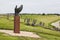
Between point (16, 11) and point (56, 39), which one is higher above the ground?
point (16, 11)

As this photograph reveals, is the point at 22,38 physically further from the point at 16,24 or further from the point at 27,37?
the point at 16,24

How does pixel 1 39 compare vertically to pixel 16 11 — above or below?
below

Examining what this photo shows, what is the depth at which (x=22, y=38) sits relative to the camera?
A: 32.0 meters

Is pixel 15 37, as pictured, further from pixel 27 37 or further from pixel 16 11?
pixel 16 11

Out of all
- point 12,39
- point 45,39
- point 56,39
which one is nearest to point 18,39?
point 12,39

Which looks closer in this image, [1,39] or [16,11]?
[1,39]

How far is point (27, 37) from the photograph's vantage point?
33.0 metres

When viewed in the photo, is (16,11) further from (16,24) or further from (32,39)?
(32,39)

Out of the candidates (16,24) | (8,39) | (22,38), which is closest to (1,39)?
(8,39)

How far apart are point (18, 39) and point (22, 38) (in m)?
Answer: 1.02

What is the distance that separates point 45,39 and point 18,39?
427 cm

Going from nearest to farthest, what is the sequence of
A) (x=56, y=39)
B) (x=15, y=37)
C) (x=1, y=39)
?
1. (x=1, y=39)
2. (x=15, y=37)
3. (x=56, y=39)

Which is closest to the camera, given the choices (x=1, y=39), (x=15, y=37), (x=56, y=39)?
(x=1, y=39)

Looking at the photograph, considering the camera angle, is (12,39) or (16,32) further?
(16,32)
